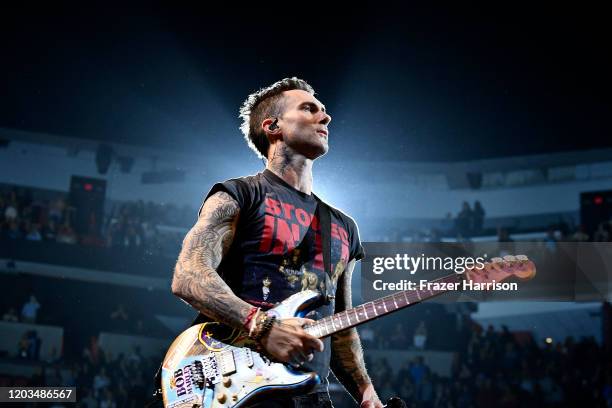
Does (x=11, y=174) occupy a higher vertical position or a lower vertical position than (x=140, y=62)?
lower

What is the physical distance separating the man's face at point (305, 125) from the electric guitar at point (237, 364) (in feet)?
2.68

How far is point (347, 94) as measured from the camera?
13016mm

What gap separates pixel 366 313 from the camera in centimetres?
257

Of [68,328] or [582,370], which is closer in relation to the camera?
[582,370]

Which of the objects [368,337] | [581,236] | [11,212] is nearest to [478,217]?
[581,236]

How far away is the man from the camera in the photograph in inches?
93.0

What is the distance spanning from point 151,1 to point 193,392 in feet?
32.8

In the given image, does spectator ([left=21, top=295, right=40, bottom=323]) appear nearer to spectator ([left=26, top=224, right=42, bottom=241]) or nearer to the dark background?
spectator ([left=26, top=224, right=42, bottom=241])

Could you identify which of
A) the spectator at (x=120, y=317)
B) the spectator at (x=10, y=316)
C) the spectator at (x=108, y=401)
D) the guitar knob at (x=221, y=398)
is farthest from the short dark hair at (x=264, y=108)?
the spectator at (x=10, y=316)

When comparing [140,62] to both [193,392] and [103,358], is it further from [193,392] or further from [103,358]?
[193,392]

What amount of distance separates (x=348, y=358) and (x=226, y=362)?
78cm

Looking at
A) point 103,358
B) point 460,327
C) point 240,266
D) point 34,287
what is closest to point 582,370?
point 460,327

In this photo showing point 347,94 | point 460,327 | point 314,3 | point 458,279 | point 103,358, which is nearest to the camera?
point 458,279

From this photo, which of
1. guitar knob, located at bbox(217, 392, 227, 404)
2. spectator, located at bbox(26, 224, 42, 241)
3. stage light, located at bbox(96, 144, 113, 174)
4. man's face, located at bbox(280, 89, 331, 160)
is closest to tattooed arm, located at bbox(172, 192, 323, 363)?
guitar knob, located at bbox(217, 392, 227, 404)
